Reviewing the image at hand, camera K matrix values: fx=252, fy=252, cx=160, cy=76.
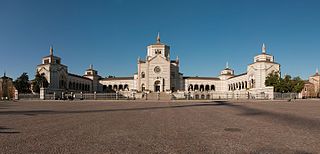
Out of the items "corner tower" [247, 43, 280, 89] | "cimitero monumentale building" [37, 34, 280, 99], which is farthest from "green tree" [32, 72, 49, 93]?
"corner tower" [247, 43, 280, 89]

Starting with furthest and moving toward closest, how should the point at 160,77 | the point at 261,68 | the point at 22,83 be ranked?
the point at 160,77 < the point at 261,68 < the point at 22,83

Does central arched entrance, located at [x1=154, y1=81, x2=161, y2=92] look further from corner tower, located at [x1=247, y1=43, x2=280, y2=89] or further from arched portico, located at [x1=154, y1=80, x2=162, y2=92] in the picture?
corner tower, located at [x1=247, y1=43, x2=280, y2=89]

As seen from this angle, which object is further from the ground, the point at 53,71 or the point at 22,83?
the point at 53,71

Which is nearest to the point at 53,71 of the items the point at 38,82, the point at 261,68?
the point at 38,82

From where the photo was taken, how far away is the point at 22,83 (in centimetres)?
7344

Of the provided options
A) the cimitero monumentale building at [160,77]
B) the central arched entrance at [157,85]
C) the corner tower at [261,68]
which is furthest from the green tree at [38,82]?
the corner tower at [261,68]

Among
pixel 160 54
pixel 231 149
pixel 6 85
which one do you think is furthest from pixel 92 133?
pixel 6 85

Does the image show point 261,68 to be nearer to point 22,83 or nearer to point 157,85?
point 157,85

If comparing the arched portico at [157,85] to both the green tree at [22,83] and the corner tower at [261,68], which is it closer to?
the corner tower at [261,68]

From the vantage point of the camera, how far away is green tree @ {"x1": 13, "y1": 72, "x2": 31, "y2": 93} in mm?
72762

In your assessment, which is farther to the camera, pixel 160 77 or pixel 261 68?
pixel 160 77

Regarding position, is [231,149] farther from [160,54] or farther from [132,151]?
[160,54]

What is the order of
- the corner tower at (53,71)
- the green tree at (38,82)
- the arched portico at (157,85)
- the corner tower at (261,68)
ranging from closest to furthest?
the green tree at (38,82) < the corner tower at (53,71) < the corner tower at (261,68) < the arched portico at (157,85)

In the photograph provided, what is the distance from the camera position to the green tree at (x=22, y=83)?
239ft
